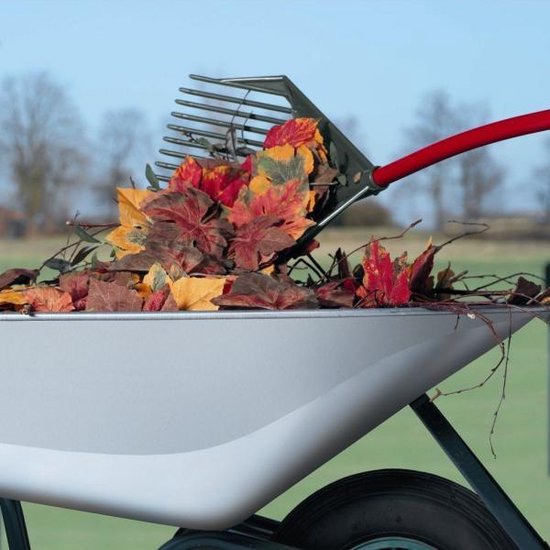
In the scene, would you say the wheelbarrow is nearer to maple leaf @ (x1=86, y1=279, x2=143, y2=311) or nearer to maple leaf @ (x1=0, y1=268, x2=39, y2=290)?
maple leaf @ (x1=86, y1=279, x2=143, y2=311)

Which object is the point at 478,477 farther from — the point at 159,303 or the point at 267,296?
the point at 159,303

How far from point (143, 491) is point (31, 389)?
0.20m

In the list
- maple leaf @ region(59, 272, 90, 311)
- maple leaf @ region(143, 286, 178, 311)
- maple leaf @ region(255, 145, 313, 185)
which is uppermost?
maple leaf @ region(255, 145, 313, 185)

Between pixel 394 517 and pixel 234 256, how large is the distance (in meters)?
0.42

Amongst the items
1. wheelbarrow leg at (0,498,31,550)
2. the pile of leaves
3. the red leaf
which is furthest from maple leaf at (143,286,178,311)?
wheelbarrow leg at (0,498,31,550)

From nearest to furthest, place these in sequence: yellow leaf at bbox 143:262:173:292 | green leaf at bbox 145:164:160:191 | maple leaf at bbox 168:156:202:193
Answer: yellow leaf at bbox 143:262:173:292, maple leaf at bbox 168:156:202:193, green leaf at bbox 145:164:160:191

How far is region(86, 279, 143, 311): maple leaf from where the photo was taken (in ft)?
5.27

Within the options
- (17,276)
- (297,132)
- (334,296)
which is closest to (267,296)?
(334,296)

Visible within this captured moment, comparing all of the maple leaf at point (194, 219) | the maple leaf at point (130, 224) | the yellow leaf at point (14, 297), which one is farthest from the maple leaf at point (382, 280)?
the yellow leaf at point (14, 297)

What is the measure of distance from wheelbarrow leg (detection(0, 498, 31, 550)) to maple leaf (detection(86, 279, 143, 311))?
462 mm

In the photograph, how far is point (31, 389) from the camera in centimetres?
162

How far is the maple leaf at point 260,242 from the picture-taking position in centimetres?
168

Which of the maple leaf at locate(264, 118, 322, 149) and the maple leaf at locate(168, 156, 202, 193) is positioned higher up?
the maple leaf at locate(264, 118, 322, 149)

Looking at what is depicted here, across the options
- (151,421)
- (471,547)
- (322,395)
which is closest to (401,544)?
(471,547)
